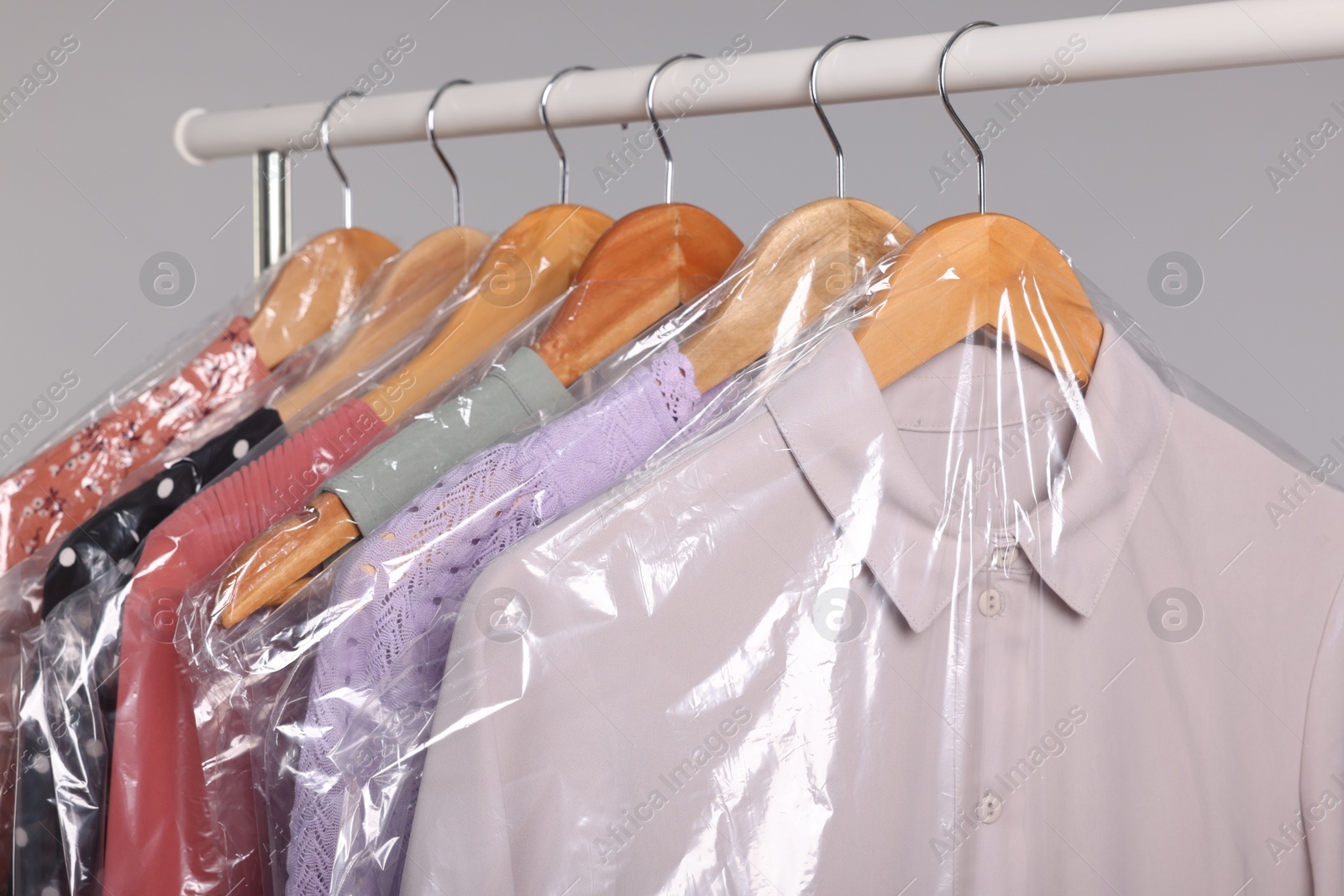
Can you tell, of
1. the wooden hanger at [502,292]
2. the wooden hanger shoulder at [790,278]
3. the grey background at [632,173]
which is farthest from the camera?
the grey background at [632,173]

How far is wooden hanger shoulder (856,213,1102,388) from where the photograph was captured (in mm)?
705

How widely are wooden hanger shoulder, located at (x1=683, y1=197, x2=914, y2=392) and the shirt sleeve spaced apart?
39 centimetres

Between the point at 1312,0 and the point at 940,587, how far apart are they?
1.32 feet

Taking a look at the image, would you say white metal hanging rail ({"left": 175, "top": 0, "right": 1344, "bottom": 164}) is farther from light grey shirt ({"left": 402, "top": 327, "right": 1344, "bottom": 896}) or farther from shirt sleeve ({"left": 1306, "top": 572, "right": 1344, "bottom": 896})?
shirt sleeve ({"left": 1306, "top": 572, "right": 1344, "bottom": 896})

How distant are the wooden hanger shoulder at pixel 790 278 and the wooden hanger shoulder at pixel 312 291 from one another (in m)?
0.47

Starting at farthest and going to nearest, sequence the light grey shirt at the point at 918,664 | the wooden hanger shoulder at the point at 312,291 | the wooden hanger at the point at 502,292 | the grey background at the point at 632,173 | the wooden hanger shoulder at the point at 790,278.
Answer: the grey background at the point at 632,173 < the wooden hanger shoulder at the point at 312,291 < the wooden hanger at the point at 502,292 < the wooden hanger shoulder at the point at 790,278 < the light grey shirt at the point at 918,664

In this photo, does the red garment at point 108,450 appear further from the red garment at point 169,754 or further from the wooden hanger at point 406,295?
the red garment at point 169,754

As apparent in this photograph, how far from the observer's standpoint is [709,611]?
2.18 ft

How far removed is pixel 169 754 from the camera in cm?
73

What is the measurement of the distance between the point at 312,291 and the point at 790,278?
0.52 meters

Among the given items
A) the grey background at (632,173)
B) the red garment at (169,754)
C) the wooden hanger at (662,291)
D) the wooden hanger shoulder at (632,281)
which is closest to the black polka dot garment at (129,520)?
the red garment at (169,754)

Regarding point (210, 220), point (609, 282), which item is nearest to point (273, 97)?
point (210, 220)

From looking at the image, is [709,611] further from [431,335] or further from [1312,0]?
[1312,0]

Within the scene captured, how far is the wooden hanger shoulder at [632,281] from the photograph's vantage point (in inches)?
31.8
